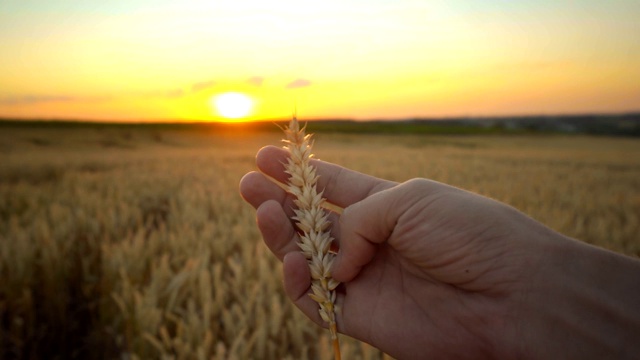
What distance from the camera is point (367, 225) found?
1.50 metres

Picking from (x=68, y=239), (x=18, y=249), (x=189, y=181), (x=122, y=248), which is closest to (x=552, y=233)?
(x=122, y=248)

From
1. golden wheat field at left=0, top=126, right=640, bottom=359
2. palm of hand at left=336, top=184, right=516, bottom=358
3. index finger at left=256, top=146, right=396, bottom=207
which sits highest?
index finger at left=256, top=146, right=396, bottom=207

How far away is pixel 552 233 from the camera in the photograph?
1.43m

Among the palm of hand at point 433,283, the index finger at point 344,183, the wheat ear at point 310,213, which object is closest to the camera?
the wheat ear at point 310,213

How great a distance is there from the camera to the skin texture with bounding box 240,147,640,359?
1325 mm

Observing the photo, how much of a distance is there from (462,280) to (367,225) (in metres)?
0.37

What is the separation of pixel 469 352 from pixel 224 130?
39.7m

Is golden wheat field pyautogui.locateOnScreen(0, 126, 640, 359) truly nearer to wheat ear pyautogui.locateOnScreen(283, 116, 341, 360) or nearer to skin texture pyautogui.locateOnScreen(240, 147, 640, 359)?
skin texture pyautogui.locateOnScreen(240, 147, 640, 359)

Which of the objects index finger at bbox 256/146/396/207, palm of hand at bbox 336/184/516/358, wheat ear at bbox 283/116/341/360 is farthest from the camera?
index finger at bbox 256/146/396/207

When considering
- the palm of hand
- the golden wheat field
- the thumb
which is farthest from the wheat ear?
the golden wheat field

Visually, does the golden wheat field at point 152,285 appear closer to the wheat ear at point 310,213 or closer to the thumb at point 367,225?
the thumb at point 367,225

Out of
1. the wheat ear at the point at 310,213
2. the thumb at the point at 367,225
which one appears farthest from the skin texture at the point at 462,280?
the wheat ear at the point at 310,213

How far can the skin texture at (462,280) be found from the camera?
133 cm

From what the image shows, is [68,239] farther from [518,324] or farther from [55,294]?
[518,324]
